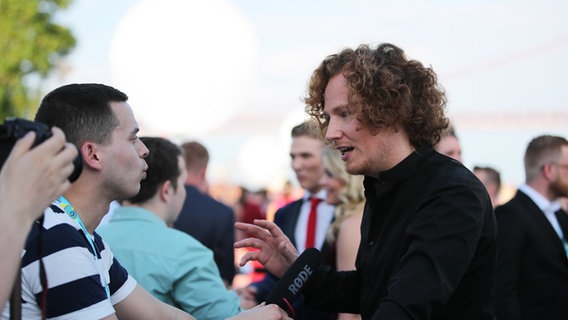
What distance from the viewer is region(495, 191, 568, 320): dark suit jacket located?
4699 millimetres

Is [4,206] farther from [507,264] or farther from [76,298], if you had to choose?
[507,264]

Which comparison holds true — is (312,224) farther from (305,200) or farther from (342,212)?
(342,212)

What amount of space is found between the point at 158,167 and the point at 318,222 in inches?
72.3

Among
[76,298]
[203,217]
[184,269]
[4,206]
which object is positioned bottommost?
[203,217]

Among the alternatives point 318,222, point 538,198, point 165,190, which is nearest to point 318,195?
point 318,222

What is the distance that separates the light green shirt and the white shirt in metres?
1.92

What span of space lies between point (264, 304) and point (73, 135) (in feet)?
2.96

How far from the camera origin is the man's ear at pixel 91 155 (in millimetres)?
2555

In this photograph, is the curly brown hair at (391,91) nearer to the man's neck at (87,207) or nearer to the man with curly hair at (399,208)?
the man with curly hair at (399,208)

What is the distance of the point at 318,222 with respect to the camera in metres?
5.49

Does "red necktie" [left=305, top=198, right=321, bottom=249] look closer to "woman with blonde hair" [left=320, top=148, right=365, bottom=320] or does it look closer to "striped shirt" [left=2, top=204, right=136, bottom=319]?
"woman with blonde hair" [left=320, top=148, right=365, bottom=320]

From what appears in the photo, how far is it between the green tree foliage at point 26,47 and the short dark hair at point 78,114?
21109mm

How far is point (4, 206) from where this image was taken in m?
1.65

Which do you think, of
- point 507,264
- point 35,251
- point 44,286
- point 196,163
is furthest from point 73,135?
point 196,163
